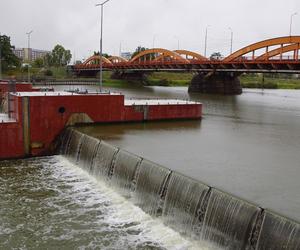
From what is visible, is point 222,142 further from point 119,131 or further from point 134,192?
point 134,192

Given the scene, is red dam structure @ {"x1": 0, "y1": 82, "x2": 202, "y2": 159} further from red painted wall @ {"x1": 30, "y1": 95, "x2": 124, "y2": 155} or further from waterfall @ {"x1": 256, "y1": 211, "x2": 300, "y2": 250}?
waterfall @ {"x1": 256, "y1": 211, "x2": 300, "y2": 250}

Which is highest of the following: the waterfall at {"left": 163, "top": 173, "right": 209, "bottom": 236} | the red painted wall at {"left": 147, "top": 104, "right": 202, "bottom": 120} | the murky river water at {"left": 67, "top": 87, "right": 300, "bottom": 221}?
the red painted wall at {"left": 147, "top": 104, "right": 202, "bottom": 120}

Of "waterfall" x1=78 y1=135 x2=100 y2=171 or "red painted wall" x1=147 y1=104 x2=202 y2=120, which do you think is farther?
"red painted wall" x1=147 y1=104 x2=202 y2=120

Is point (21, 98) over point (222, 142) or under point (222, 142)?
over

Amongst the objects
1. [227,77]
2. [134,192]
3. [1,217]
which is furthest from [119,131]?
[227,77]

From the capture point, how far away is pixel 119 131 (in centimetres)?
2227

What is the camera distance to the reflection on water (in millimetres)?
11469

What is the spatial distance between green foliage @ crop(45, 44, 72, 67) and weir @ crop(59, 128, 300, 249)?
396 ft

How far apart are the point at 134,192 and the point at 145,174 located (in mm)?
798

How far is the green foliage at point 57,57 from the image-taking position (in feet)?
438

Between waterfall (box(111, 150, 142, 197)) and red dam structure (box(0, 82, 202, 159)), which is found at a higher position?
red dam structure (box(0, 82, 202, 159))

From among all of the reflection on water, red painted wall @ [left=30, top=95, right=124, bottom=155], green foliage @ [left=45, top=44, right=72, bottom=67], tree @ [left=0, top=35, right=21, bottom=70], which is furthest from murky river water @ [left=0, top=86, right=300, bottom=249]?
green foliage @ [left=45, top=44, right=72, bottom=67]

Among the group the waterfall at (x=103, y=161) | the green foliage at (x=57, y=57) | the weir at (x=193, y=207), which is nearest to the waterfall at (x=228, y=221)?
the weir at (x=193, y=207)

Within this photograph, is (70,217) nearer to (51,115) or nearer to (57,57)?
(51,115)
